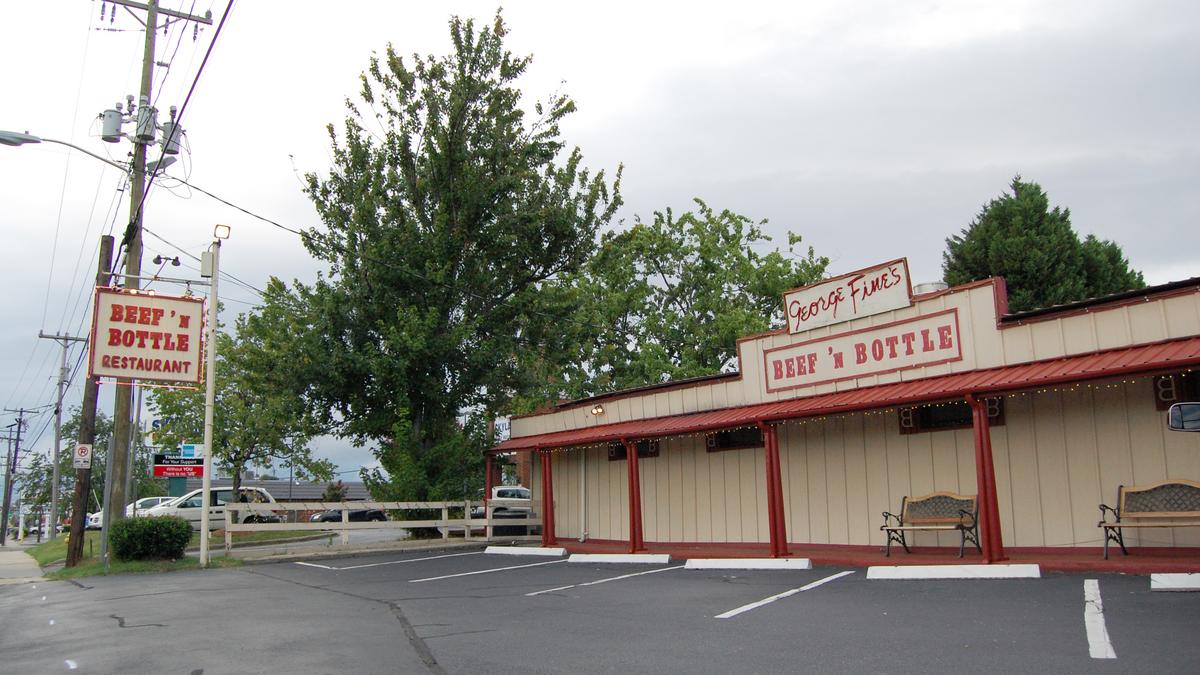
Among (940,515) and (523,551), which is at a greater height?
(940,515)

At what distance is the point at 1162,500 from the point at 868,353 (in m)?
4.62

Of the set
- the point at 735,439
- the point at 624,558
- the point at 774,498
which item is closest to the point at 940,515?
the point at 774,498

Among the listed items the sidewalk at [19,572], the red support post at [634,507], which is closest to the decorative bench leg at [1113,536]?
the red support post at [634,507]

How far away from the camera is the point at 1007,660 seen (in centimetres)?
651

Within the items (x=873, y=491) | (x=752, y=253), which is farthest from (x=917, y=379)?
(x=752, y=253)

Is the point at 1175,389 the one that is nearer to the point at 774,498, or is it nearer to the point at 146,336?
the point at 774,498

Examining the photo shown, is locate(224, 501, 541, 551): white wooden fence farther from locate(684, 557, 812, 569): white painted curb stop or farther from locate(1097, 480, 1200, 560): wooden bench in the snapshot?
locate(1097, 480, 1200, 560): wooden bench

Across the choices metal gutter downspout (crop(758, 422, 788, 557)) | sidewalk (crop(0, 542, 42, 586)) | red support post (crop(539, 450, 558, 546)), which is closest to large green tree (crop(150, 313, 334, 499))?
sidewalk (crop(0, 542, 42, 586))

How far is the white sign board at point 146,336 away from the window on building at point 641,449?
9.13m

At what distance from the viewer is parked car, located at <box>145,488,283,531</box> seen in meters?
29.5

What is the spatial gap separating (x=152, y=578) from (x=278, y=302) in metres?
9.83

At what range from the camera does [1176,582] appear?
29.7ft

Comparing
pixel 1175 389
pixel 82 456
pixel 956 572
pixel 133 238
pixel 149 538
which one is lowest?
pixel 956 572

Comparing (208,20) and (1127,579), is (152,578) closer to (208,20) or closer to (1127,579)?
(208,20)
